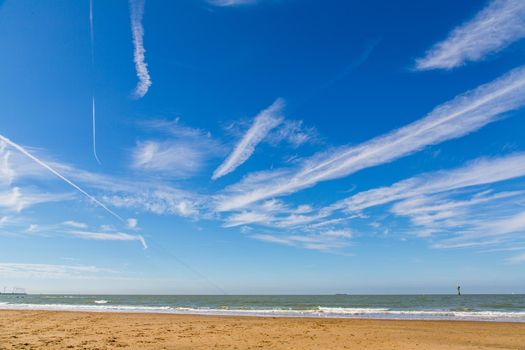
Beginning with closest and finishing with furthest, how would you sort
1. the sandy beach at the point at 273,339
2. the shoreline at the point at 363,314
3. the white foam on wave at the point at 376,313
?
the sandy beach at the point at 273,339, the shoreline at the point at 363,314, the white foam on wave at the point at 376,313

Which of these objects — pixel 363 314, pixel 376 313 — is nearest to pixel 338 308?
pixel 376 313

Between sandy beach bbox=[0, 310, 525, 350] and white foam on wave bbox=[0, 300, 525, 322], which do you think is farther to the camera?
white foam on wave bbox=[0, 300, 525, 322]

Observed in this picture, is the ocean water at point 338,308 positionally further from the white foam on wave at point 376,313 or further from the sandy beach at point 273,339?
the sandy beach at point 273,339

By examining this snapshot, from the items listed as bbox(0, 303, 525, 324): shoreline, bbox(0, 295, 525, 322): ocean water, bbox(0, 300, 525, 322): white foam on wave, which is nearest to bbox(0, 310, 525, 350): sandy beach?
bbox(0, 303, 525, 324): shoreline

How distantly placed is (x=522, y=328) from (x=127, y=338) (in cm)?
2253

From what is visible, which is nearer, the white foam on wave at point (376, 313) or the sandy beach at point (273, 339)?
the sandy beach at point (273, 339)

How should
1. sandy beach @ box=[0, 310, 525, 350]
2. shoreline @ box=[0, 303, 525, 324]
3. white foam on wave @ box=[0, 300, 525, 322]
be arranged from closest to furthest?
sandy beach @ box=[0, 310, 525, 350] → shoreline @ box=[0, 303, 525, 324] → white foam on wave @ box=[0, 300, 525, 322]

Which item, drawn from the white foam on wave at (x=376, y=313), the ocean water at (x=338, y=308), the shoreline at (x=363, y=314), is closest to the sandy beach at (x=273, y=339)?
the shoreline at (x=363, y=314)

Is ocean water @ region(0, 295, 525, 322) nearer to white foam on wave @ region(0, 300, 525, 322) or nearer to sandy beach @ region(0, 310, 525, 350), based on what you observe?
white foam on wave @ region(0, 300, 525, 322)

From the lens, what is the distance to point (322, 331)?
19.7 meters

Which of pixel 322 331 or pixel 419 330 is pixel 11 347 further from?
pixel 419 330

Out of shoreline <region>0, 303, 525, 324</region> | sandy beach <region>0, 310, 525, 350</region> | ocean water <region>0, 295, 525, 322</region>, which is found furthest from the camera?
ocean water <region>0, 295, 525, 322</region>

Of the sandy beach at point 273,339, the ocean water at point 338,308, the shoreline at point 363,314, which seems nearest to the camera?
the sandy beach at point 273,339

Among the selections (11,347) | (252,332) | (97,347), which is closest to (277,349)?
(252,332)
